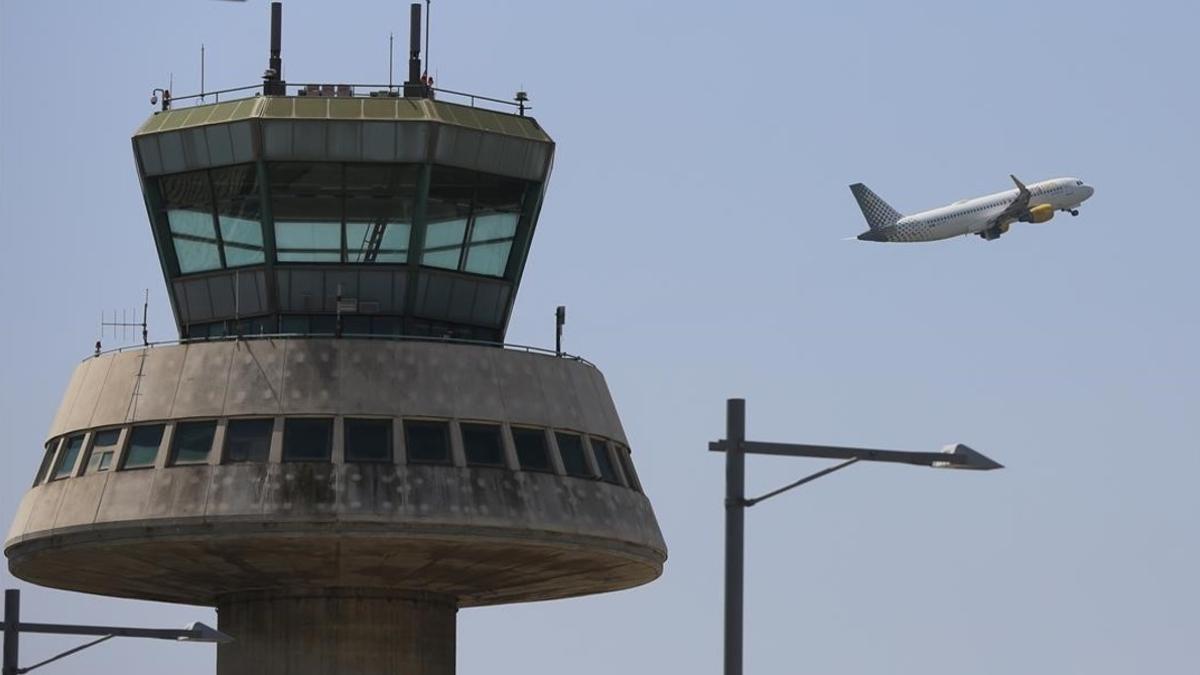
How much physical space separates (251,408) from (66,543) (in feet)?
18.1

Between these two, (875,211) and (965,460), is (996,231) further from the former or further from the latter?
(965,460)

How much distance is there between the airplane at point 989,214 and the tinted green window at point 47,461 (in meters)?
117

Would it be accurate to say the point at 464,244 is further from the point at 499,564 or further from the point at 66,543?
the point at 66,543

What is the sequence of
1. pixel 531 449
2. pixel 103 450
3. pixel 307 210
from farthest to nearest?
pixel 307 210 < pixel 531 449 < pixel 103 450

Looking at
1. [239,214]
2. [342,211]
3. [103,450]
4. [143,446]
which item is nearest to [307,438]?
[143,446]

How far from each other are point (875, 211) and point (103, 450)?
434 feet

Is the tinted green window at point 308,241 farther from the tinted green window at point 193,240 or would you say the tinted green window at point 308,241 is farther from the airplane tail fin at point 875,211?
the airplane tail fin at point 875,211

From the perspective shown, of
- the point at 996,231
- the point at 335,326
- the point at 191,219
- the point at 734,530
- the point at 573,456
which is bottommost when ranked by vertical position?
the point at 734,530

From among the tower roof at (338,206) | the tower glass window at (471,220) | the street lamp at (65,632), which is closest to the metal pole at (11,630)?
the street lamp at (65,632)

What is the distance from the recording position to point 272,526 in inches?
2427

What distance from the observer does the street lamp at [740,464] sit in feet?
120

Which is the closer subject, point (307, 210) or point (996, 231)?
point (307, 210)

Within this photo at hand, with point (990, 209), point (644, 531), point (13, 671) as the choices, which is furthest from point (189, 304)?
point (990, 209)

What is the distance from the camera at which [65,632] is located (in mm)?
45906
